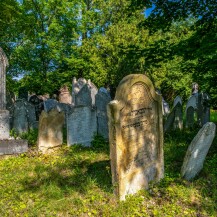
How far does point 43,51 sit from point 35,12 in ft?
10.1

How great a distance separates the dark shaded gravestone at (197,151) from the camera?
4887 millimetres

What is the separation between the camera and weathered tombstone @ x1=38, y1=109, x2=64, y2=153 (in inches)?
283

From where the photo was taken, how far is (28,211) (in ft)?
13.5

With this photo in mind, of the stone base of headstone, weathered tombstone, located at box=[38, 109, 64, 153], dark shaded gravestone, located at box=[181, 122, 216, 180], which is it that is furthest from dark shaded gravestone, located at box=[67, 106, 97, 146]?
dark shaded gravestone, located at box=[181, 122, 216, 180]

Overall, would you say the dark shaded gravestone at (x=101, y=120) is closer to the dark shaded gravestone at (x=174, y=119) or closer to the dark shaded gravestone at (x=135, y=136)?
the dark shaded gravestone at (x=174, y=119)

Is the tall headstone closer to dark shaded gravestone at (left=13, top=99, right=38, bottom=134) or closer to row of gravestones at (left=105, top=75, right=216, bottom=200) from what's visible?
dark shaded gravestone at (left=13, top=99, right=38, bottom=134)

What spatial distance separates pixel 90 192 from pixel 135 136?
48.9 inches

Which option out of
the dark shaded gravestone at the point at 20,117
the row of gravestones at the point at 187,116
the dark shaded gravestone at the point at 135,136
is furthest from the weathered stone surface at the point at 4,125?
the row of gravestones at the point at 187,116

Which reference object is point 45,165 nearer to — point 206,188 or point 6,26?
point 206,188

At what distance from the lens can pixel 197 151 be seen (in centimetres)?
490

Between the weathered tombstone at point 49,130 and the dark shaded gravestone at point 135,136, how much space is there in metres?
3.24

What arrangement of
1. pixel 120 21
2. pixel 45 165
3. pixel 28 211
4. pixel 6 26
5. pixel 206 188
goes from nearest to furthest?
pixel 28 211 → pixel 206 188 → pixel 45 165 → pixel 6 26 → pixel 120 21

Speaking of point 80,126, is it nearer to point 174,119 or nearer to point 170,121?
point 170,121

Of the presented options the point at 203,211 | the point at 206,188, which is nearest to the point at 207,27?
the point at 206,188
